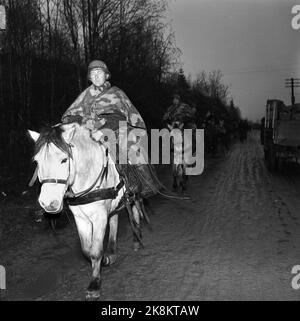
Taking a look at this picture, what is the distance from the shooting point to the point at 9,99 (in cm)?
1184

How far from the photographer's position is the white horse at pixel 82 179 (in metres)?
3.68

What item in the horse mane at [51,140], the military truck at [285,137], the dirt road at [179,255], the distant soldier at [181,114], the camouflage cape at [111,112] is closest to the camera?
the horse mane at [51,140]

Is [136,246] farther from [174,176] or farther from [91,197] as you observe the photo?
[174,176]

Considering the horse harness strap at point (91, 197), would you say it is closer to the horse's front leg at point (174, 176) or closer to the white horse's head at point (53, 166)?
the white horse's head at point (53, 166)

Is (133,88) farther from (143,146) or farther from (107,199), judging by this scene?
(107,199)

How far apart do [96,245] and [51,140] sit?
3.90ft

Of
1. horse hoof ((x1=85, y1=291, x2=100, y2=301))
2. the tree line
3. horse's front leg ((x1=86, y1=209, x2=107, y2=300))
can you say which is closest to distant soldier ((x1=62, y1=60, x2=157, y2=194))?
horse's front leg ((x1=86, y1=209, x2=107, y2=300))

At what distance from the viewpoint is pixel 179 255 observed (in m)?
5.64

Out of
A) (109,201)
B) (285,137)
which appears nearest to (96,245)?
(109,201)

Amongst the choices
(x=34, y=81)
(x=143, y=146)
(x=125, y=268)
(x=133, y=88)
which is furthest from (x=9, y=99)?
(x=125, y=268)

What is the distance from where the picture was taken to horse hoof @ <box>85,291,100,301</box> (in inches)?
Answer: 164

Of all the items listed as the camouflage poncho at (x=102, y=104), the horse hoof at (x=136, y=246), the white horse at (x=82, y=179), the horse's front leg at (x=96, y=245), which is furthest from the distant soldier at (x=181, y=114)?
the horse's front leg at (x=96, y=245)
